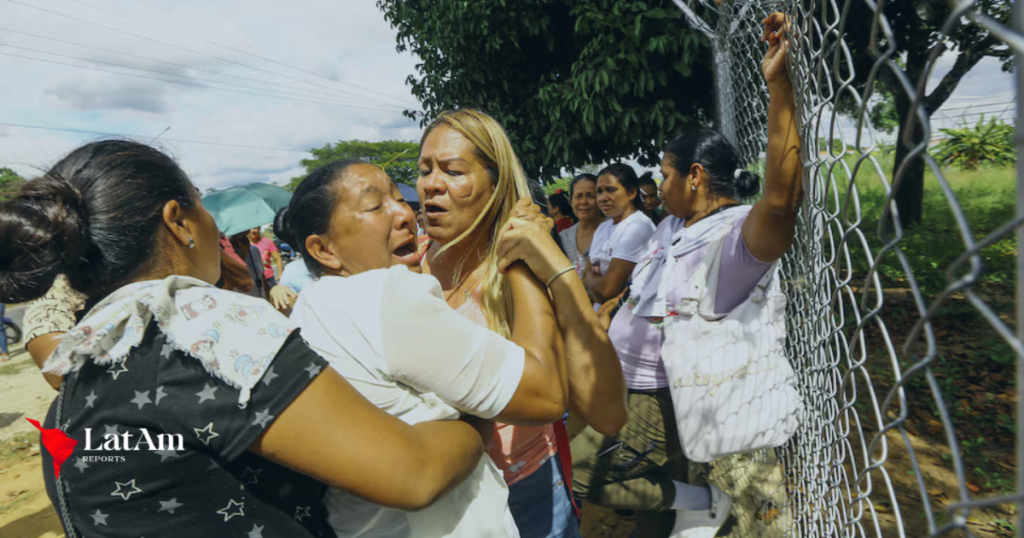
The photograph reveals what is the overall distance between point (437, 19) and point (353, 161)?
5383 mm

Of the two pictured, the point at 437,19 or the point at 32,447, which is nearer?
the point at 32,447

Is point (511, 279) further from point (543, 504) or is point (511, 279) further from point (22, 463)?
point (22, 463)

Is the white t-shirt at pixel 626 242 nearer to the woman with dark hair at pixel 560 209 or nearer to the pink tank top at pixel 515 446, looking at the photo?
the woman with dark hair at pixel 560 209

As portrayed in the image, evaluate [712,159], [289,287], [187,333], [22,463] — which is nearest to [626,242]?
[712,159]

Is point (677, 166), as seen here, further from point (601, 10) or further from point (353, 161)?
point (601, 10)

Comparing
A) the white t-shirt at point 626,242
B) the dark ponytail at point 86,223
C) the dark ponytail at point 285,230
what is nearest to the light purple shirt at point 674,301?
the white t-shirt at point 626,242

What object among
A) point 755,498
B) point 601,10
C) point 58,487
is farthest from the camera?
point 601,10

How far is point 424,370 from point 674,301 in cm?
143

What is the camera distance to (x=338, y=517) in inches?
45.4

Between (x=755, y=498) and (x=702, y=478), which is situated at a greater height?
(x=702, y=478)

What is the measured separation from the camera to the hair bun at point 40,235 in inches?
40.4

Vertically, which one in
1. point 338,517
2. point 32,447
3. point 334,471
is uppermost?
point 334,471

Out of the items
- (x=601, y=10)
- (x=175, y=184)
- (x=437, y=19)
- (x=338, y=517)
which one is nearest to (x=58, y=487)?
(x=338, y=517)

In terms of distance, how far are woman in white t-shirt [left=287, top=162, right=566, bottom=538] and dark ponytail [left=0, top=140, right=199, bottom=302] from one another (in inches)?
13.7
